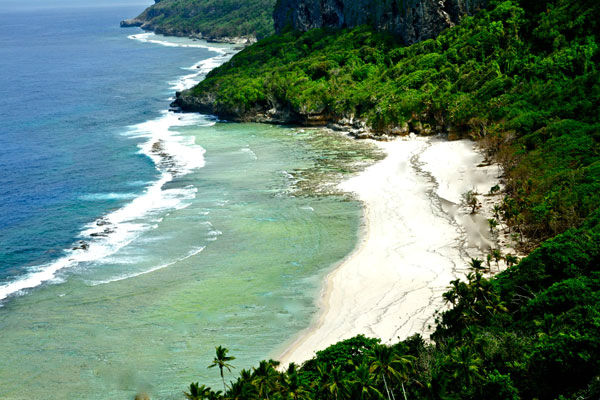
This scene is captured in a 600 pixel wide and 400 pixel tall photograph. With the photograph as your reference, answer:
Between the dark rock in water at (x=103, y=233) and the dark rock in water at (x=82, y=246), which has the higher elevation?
the dark rock in water at (x=103, y=233)

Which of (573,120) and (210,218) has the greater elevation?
(573,120)

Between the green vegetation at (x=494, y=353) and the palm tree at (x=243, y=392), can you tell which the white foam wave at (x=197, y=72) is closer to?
the green vegetation at (x=494, y=353)

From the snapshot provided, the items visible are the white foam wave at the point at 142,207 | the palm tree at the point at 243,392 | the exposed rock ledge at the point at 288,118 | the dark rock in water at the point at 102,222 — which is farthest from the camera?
the exposed rock ledge at the point at 288,118

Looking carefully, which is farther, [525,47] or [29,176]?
[525,47]

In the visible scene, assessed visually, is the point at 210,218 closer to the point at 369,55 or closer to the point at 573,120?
the point at 573,120

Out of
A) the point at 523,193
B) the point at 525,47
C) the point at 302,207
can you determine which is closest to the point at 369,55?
the point at 525,47

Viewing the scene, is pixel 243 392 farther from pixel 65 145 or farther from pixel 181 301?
pixel 65 145

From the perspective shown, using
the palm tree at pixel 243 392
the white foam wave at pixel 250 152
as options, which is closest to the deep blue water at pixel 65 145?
Answer: the white foam wave at pixel 250 152
